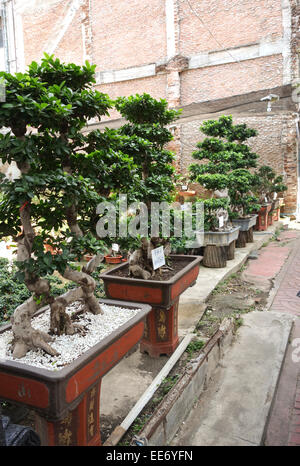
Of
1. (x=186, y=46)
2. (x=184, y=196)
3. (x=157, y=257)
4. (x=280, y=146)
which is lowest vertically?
(x=157, y=257)

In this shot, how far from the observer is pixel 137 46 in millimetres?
11578

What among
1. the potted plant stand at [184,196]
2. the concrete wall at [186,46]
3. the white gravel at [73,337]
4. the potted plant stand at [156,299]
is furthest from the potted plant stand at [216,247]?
the concrete wall at [186,46]

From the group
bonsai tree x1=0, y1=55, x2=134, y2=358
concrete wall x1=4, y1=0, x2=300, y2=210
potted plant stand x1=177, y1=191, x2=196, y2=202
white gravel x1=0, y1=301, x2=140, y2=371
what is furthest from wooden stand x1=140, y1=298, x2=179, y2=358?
concrete wall x1=4, y1=0, x2=300, y2=210

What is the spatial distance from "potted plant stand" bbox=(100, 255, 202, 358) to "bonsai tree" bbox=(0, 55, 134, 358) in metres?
0.64

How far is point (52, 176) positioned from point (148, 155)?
1.47 m

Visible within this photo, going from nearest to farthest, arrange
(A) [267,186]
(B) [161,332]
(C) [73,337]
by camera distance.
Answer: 1. (C) [73,337]
2. (B) [161,332]
3. (A) [267,186]

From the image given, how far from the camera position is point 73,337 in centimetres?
202

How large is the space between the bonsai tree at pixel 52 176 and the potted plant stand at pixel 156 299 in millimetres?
636

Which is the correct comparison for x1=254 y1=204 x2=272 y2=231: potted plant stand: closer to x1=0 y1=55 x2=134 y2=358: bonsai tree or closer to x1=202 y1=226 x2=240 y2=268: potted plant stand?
x1=202 y1=226 x2=240 y2=268: potted plant stand

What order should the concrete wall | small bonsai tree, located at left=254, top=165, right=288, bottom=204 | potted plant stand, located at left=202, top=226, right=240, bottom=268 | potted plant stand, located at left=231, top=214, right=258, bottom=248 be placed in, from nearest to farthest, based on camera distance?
potted plant stand, located at left=202, top=226, right=240, bottom=268, potted plant stand, located at left=231, top=214, right=258, bottom=248, small bonsai tree, located at left=254, top=165, right=288, bottom=204, the concrete wall

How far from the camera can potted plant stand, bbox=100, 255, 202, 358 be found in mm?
2842

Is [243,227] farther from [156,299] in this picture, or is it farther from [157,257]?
[156,299]

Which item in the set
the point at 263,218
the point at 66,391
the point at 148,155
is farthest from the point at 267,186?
the point at 66,391
